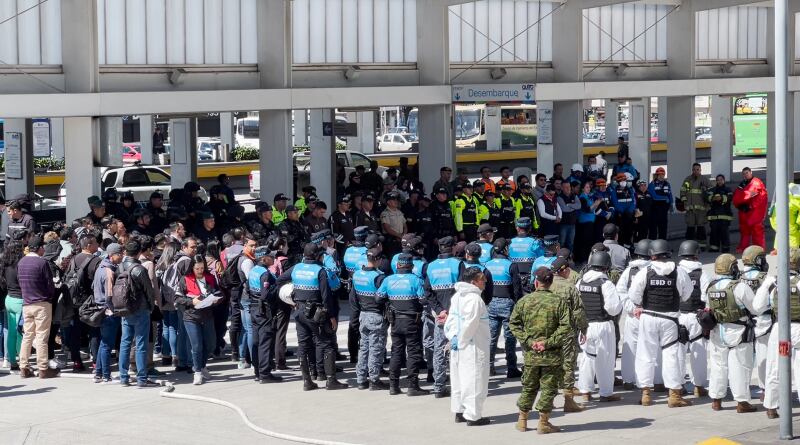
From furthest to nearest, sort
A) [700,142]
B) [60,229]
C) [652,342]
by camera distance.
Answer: [700,142] < [60,229] < [652,342]

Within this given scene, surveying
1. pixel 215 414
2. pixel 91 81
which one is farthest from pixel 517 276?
pixel 91 81

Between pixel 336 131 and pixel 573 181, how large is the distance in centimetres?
635

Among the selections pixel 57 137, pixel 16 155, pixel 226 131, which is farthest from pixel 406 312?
pixel 226 131

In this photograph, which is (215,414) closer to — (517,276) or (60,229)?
(517,276)

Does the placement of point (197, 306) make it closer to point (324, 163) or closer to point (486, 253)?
point (486, 253)

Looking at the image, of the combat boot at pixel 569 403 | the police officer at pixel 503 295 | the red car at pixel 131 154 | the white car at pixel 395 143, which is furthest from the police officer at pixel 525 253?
the white car at pixel 395 143

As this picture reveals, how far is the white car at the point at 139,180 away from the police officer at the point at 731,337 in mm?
21781

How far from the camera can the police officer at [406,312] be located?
13367mm

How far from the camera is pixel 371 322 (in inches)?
538

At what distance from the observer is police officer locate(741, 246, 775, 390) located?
12.3 m

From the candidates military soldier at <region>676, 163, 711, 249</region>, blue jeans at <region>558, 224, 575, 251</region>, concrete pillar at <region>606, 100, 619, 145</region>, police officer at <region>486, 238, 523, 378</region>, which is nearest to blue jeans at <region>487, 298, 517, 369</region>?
police officer at <region>486, 238, 523, 378</region>

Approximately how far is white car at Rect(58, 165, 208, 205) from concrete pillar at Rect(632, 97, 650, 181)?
1087 cm

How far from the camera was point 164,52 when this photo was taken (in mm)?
20938

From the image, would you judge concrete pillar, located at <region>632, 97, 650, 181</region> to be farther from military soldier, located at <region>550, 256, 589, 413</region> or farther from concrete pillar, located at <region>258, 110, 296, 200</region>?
military soldier, located at <region>550, 256, 589, 413</region>
